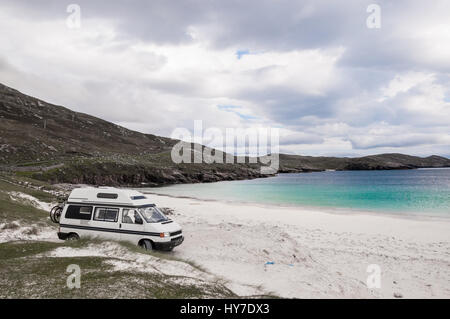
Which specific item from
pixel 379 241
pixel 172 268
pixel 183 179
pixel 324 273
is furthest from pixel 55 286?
pixel 183 179

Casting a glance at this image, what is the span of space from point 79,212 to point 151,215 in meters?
4.21

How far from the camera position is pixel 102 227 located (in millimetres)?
15383

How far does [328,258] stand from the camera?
16688mm

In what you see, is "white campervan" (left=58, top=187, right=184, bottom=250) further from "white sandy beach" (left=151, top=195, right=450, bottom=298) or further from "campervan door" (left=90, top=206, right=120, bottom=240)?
"white sandy beach" (left=151, top=195, right=450, bottom=298)

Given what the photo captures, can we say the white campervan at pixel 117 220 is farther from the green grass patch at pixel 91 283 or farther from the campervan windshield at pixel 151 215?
the green grass patch at pixel 91 283

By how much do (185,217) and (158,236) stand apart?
14548mm

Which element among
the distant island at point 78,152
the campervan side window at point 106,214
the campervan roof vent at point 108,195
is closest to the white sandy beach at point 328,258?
the campervan side window at point 106,214

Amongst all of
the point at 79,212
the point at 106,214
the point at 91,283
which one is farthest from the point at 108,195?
the point at 91,283

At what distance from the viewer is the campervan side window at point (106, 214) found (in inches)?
607

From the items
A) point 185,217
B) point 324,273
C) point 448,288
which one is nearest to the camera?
point 448,288

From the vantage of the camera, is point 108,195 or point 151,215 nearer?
point 151,215

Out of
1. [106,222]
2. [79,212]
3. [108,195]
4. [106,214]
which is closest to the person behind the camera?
[106,222]

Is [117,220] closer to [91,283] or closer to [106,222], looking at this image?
[106,222]

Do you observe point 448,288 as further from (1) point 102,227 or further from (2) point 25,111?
(2) point 25,111
